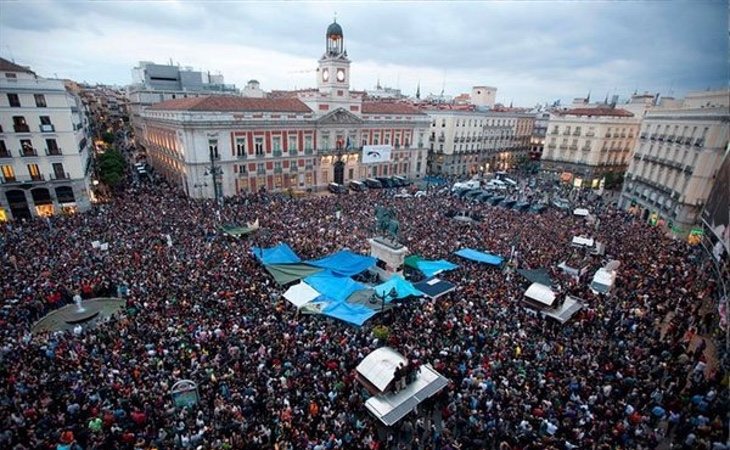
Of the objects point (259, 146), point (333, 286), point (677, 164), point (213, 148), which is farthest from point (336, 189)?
point (677, 164)

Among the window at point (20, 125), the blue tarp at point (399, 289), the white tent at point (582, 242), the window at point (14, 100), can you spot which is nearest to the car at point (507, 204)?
the white tent at point (582, 242)

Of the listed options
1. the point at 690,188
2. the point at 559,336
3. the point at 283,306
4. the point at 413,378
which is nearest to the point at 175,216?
the point at 283,306

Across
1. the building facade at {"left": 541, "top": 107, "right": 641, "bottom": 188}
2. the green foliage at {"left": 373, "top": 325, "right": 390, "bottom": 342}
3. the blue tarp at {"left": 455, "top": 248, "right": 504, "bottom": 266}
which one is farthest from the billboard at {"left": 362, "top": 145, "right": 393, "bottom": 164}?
the green foliage at {"left": 373, "top": 325, "right": 390, "bottom": 342}

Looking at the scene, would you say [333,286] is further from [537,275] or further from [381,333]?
[537,275]

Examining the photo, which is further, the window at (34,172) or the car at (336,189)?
the car at (336,189)

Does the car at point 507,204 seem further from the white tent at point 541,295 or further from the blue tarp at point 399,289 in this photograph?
the blue tarp at point 399,289

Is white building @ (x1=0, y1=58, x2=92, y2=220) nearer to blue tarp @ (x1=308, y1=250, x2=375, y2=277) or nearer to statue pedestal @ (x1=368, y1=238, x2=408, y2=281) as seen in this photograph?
blue tarp @ (x1=308, y1=250, x2=375, y2=277)
